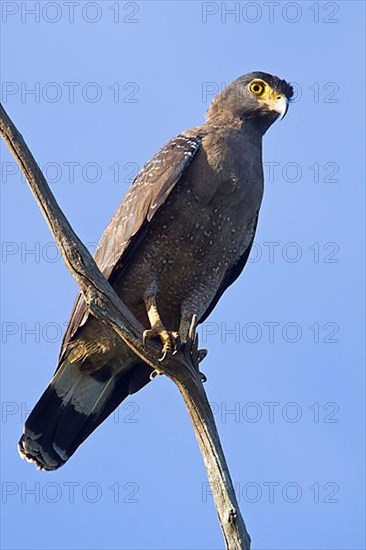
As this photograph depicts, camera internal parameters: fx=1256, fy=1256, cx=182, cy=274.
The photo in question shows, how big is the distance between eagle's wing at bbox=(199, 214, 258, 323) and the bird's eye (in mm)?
1028

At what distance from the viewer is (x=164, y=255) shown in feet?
27.0

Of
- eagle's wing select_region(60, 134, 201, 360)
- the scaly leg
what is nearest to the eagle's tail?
eagle's wing select_region(60, 134, 201, 360)

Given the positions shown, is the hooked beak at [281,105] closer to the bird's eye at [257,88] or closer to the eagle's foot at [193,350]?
the bird's eye at [257,88]

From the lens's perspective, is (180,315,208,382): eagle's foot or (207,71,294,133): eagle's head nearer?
(180,315,208,382): eagle's foot

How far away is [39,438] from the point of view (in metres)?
8.52

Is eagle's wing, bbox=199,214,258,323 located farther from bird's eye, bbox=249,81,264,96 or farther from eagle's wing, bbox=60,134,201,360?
bird's eye, bbox=249,81,264,96

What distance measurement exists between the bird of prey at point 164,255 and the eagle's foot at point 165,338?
0.17 m

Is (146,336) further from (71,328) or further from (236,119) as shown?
(236,119)

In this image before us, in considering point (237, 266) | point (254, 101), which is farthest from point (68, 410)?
point (254, 101)

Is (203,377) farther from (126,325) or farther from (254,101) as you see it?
(254,101)

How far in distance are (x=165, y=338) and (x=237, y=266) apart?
161 centimetres

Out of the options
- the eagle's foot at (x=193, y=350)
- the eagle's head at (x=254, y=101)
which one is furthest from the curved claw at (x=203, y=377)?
the eagle's head at (x=254, y=101)

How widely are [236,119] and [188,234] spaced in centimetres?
119

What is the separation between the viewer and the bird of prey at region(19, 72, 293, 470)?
8219 millimetres
